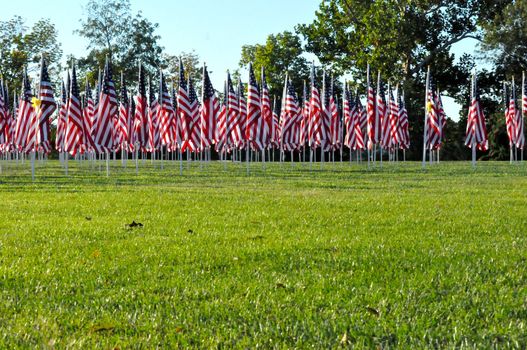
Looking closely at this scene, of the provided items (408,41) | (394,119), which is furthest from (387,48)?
(394,119)

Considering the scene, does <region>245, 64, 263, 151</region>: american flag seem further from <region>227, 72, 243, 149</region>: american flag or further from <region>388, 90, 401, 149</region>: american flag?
<region>388, 90, 401, 149</region>: american flag

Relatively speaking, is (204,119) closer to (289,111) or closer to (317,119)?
(289,111)

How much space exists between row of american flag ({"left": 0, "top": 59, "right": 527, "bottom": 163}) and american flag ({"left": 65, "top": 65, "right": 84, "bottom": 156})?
0.04 meters

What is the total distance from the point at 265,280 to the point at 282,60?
60679mm

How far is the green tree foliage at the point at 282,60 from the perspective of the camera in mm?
64812

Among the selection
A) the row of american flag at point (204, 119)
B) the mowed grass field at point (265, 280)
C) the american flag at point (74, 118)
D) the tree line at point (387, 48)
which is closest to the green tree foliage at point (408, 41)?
the tree line at point (387, 48)

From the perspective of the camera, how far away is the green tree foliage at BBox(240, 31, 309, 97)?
6481 centimetres

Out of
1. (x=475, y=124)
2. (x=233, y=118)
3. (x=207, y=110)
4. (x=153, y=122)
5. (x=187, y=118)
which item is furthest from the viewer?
(x=153, y=122)

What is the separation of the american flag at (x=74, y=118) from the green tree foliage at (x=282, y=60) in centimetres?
3871

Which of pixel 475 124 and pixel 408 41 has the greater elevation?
pixel 408 41

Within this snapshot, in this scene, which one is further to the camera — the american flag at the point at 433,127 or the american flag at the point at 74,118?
the american flag at the point at 433,127

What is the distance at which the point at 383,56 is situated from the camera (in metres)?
55.5

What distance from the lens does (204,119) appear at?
30828mm

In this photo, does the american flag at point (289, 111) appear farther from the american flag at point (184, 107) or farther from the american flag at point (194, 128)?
the american flag at point (184, 107)
